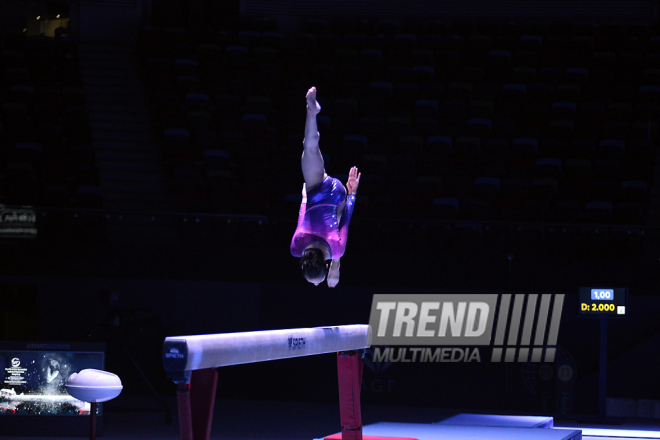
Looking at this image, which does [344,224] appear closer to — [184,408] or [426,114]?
[184,408]

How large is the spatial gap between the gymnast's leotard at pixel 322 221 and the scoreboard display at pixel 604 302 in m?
4.64

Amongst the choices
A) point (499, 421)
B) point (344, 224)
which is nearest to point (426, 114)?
point (499, 421)

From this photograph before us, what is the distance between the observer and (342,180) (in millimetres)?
10461

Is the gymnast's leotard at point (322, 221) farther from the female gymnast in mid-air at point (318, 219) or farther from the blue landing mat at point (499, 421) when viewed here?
the blue landing mat at point (499, 421)

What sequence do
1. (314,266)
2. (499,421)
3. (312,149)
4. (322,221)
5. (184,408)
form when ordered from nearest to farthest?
(184,408) < (314,266) < (312,149) < (322,221) < (499,421)

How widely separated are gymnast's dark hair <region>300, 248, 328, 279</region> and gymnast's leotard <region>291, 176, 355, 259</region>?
18 centimetres

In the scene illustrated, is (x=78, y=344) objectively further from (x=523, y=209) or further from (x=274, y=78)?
(x=274, y=78)

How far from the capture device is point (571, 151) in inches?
446

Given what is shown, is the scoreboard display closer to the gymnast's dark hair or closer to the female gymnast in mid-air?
the female gymnast in mid-air

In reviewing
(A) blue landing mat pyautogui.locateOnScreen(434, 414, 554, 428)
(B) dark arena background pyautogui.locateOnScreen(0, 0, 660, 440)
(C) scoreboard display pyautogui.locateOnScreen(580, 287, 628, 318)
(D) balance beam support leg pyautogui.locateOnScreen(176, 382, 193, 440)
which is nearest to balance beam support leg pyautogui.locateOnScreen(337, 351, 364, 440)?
(B) dark arena background pyautogui.locateOnScreen(0, 0, 660, 440)

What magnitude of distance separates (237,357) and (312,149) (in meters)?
1.64

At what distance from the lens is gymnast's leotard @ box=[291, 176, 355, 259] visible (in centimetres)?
502

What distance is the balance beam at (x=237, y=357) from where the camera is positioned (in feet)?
10.7

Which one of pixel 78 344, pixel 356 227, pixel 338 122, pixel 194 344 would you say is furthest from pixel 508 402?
pixel 194 344
